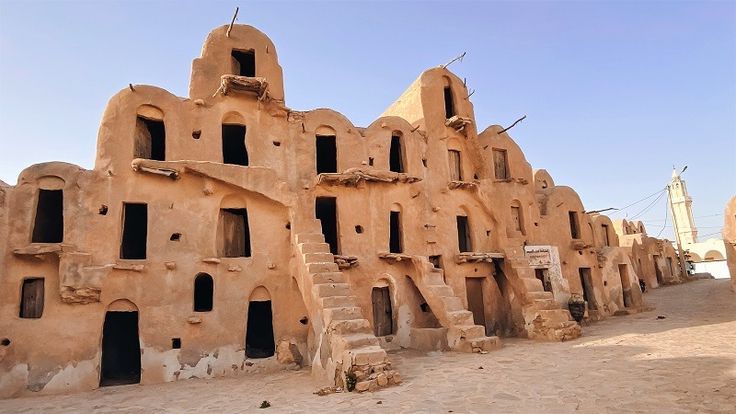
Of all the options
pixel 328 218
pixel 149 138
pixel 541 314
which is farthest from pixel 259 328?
pixel 541 314

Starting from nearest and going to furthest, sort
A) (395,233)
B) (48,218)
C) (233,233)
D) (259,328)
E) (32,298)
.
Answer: (32,298) → (48,218) → (233,233) → (259,328) → (395,233)

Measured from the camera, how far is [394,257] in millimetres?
16750

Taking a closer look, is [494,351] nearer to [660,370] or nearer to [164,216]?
[660,370]

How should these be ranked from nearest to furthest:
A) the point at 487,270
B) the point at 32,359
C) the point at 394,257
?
the point at 32,359, the point at 394,257, the point at 487,270

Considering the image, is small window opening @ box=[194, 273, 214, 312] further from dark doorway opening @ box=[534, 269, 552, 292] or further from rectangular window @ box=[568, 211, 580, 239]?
rectangular window @ box=[568, 211, 580, 239]

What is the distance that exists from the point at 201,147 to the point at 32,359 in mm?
8206

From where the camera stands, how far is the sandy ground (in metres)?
7.78

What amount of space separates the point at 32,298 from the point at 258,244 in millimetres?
6867

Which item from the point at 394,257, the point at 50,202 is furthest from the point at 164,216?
the point at 394,257

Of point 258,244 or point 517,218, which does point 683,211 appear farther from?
point 258,244

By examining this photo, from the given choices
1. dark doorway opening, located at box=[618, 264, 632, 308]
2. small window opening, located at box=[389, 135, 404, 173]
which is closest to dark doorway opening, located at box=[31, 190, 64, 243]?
small window opening, located at box=[389, 135, 404, 173]

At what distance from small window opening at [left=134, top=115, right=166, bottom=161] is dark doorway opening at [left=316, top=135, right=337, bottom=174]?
660 centimetres

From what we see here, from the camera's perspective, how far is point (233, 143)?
19125mm

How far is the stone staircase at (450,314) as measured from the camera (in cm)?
1420
